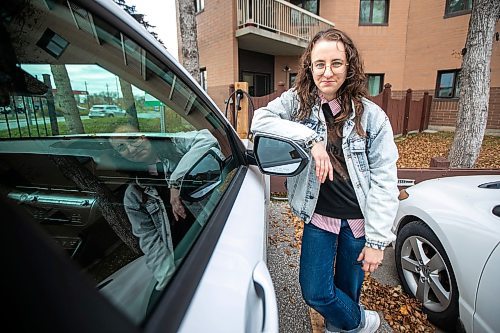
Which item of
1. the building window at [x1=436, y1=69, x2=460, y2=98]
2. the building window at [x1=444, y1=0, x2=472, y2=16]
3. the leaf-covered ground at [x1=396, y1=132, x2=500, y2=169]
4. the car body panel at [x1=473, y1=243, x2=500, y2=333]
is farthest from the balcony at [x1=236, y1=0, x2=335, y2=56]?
the car body panel at [x1=473, y1=243, x2=500, y2=333]

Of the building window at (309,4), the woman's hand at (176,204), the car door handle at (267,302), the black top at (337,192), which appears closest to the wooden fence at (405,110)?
the building window at (309,4)

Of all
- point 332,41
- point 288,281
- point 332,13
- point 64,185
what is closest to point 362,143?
point 332,41

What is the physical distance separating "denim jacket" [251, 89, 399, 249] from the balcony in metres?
10.2

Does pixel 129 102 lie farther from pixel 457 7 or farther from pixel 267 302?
pixel 457 7

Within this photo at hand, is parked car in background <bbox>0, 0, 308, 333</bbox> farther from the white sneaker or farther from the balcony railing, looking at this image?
the balcony railing

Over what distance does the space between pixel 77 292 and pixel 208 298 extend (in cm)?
44

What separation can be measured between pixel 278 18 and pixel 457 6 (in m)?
7.62

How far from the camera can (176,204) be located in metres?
1.21

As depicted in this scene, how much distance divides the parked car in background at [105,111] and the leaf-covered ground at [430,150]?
605 cm

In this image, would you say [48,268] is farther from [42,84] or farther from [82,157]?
[82,157]

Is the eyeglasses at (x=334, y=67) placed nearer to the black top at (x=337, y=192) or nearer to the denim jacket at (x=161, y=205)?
the black top at (x=337, y=192)

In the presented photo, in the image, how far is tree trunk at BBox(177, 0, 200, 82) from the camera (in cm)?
604

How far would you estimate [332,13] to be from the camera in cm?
1354

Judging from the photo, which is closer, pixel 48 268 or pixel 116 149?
pixel 48 268
